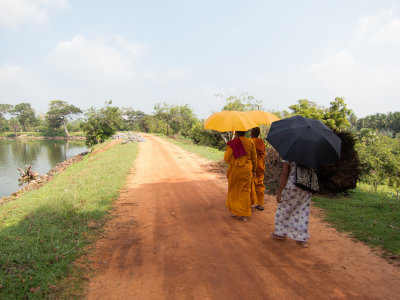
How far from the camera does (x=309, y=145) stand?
3.23 metres

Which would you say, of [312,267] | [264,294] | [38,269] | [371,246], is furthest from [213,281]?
[371,246]

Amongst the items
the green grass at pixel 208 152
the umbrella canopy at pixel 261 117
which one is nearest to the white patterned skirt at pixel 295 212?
the umbrella canopy at pixel 261 117

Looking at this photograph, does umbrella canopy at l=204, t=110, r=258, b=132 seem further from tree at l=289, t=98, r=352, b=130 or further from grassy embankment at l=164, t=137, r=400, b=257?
tree at l=289, t=98, r=352, b=130

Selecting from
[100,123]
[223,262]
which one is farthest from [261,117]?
[100,123]

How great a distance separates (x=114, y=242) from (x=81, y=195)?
9.63 ft

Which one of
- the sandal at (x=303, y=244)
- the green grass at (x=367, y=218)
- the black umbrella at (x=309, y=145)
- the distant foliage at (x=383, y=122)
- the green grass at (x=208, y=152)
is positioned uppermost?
the distant foliage at (x=383, y=122)

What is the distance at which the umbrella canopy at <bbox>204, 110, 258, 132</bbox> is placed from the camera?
457cm

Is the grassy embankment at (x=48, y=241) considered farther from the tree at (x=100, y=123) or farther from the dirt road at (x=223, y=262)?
the tree at (x=100, y=123)

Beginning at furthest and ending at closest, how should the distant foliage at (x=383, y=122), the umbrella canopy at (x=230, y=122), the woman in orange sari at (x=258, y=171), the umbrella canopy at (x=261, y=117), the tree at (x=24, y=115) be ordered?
the tree at (x=24, y=115), the distant foliage at (x=383, y=122), the umbrella canopy at (x=261, y=117), the woman in orange sari at (x=258, y=171), the umbrella canopy at (x=230, y=122)

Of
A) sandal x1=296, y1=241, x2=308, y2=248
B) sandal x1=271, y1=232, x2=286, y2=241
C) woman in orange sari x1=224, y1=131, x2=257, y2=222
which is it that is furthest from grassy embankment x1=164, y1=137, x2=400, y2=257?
woman in orange sari x1=224, y1=131, x2=257, y2=222

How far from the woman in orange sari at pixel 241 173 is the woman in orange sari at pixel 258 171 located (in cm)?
66

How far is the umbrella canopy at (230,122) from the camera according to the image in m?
4.57

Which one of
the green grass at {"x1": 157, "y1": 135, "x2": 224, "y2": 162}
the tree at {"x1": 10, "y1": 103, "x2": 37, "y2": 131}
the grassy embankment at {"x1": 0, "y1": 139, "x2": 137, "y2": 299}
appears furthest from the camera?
the tree at {"x1": 10, "y1": 103, "x2": 37, "y2": 131}

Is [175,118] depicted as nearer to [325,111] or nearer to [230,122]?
[325,111]
